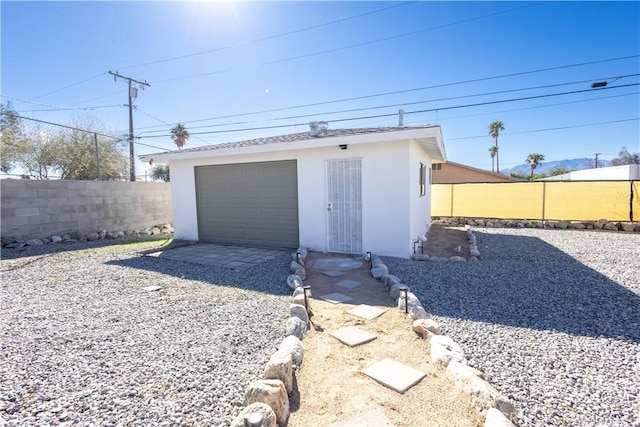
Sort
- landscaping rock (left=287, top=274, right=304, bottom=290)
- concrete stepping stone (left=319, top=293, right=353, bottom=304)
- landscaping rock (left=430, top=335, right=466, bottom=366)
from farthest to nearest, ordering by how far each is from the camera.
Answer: landscaping rock (left=287, top=274, right=304, bottom=290)
concrete stepping stone (left=319, top=293, right=353, bottom=304)
landscaping rock (left=430, top=335, right=466, bottom=366)

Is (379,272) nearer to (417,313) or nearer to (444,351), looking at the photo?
(417,313)

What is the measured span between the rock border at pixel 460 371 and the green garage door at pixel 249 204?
4265 millimetres

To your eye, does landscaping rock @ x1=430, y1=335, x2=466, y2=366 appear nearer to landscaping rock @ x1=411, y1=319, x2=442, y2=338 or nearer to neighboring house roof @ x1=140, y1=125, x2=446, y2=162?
landscaping rock @ x1=411, y1=319, x2=442, y2=338

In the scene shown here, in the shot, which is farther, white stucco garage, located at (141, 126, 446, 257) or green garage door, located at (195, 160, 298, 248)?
green garage door, located at (195, 160, 298, 248)

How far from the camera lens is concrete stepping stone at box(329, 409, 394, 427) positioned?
1867 millimetres

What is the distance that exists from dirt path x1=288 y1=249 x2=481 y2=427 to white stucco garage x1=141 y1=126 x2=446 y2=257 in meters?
3.13

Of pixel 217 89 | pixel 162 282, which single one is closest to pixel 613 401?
pixel 162 282

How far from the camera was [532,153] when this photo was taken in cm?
3756

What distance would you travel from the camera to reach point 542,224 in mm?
11133

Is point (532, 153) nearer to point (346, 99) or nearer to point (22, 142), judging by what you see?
point (346, 99)

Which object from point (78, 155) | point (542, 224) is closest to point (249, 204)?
point (542, 224)

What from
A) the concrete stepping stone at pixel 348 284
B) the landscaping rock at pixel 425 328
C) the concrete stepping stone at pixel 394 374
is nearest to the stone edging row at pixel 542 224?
the concrete stepping stone at pixel 348 284

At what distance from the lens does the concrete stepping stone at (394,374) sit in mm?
2254

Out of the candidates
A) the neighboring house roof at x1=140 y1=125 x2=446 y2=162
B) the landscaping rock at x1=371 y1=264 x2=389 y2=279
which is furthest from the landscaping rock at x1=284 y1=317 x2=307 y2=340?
the neighboring house roof at x1=140 y1=125 x2=446 y2=162
